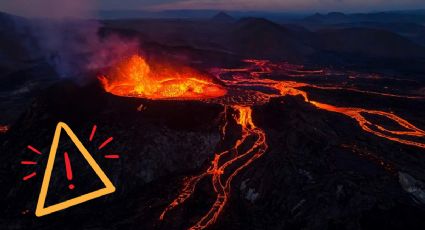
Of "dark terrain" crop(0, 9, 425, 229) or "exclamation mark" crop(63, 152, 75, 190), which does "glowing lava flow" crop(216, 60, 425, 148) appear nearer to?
"dark terrain" crop(0, 9, 425, 229)

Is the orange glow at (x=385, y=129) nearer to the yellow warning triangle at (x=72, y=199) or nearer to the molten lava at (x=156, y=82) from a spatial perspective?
the molten lava at (x=156, y=82)

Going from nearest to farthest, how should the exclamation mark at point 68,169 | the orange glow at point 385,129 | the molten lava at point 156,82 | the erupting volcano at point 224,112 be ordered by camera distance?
1. the exclamation mark at point 68,169
2. the erupting volcano at point 224,112
3. the orange glow at point 385,129
4. the molten lava at point 156,82

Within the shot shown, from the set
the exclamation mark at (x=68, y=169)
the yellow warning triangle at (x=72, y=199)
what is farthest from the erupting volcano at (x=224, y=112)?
the exclamation mark at (x=68, y=169)

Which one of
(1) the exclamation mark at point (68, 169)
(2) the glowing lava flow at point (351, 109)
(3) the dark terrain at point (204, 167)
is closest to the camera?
(3) the dark terrain at point (204, 167)

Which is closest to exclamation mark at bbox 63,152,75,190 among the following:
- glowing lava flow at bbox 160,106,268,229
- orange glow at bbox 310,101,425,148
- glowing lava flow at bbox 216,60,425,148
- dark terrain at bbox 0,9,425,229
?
dark terrain at bbox 0,9,425,229

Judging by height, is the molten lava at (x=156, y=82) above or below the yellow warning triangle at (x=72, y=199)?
above

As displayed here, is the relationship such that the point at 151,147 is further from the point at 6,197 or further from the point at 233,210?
the point at 6,197
